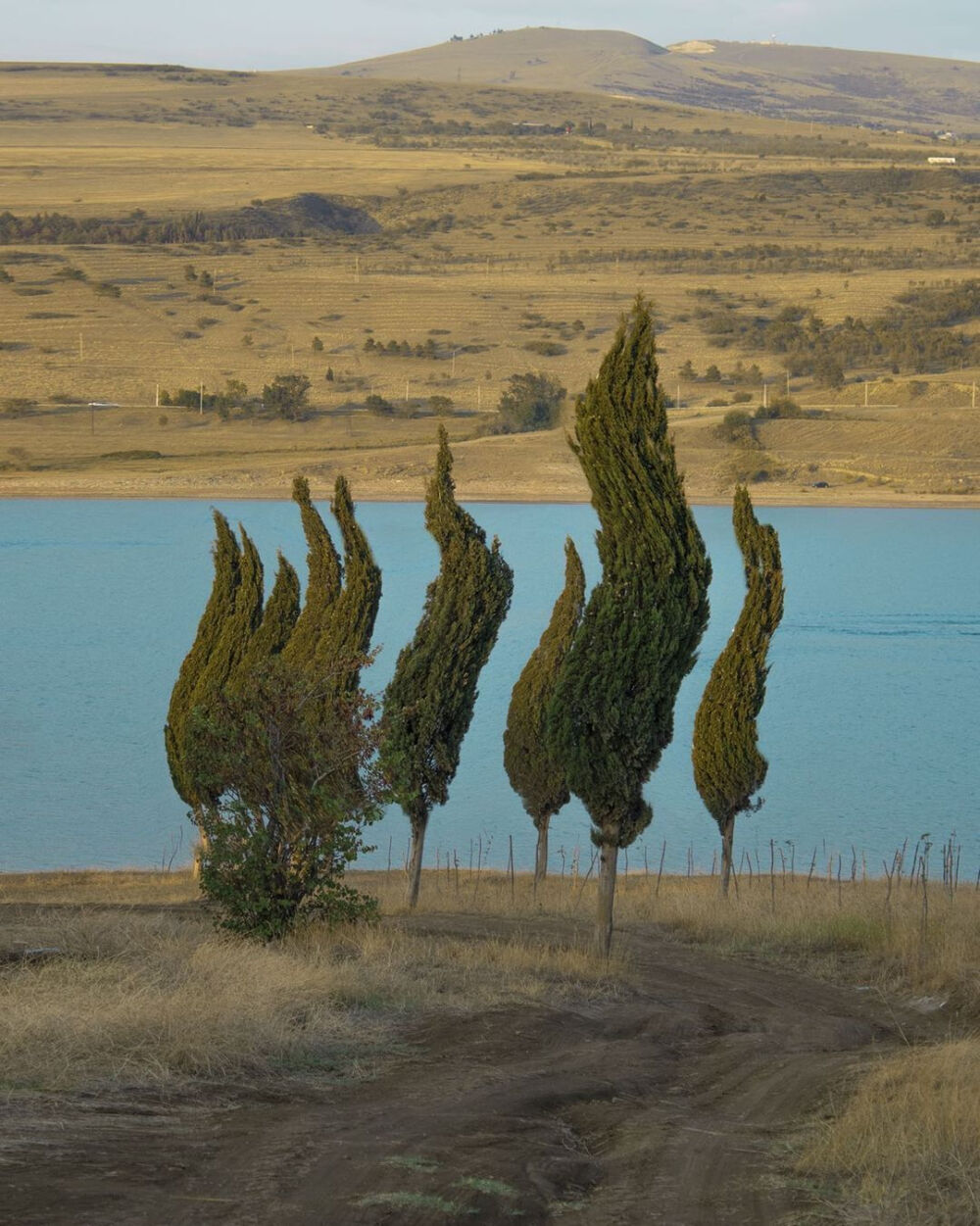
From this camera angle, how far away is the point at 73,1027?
8945 mm

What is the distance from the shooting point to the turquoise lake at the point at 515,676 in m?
30.1

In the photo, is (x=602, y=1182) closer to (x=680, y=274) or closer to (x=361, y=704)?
(x=361, y=704)

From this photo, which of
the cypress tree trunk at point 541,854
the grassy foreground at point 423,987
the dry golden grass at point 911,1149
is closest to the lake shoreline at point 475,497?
the cypress tree trunk at point 541,854

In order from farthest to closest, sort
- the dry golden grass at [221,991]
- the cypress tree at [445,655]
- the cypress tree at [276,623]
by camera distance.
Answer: the cypress tree at [276,623] < the cypress tree at [445,655] < the dry golden grass at [221,991]

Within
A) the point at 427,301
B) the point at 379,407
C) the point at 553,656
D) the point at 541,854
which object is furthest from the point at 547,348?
the point at 541,854

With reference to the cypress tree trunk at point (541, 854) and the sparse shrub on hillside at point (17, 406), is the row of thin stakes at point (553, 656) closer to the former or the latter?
the cypress tree trunk at point (541, 854)

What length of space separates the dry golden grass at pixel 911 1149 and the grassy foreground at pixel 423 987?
0.04 feet

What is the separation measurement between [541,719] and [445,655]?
11.2ft

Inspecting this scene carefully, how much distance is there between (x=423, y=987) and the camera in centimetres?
1195

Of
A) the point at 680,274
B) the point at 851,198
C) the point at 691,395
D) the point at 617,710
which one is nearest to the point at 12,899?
the point at 617,710

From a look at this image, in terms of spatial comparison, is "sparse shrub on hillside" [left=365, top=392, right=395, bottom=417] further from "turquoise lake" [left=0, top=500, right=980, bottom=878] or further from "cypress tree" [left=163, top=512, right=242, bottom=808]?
"cypress tree" [left=163, top=512, right=242, bottom=808]

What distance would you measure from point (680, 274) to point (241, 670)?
108m

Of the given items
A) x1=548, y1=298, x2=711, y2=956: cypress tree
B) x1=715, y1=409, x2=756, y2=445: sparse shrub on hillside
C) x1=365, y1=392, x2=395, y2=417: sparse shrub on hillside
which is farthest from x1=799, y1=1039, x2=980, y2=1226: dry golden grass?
x1=365, y1=392, x2=395, y2=417: sparse shrub on hillside

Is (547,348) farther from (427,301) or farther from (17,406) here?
(17,406)
